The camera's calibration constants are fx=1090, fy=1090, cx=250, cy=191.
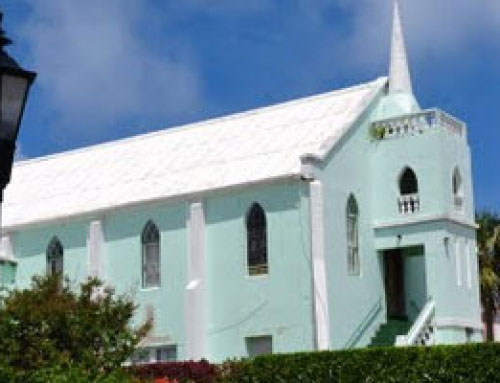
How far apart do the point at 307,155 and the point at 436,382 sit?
8729 millimetres

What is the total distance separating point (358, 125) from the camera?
110ft

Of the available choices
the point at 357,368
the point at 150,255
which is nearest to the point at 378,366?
the point at 357,368

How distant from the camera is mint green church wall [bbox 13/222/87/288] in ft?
121

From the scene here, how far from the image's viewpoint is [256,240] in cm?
3284

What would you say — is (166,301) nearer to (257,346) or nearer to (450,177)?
(257,346)

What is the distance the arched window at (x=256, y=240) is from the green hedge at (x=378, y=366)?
5594 mm

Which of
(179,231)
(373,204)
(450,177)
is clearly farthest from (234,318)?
(450,177)

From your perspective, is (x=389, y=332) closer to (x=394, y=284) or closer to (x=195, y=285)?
(x=394, y=284)

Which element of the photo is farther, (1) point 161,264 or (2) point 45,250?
(2) point 45,250

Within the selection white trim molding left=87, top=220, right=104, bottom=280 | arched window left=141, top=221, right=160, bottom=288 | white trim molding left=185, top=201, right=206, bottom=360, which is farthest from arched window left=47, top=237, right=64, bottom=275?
white trim molding left=185, top=201, right=206, bottom=360

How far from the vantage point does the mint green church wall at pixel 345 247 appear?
31688 millimetres

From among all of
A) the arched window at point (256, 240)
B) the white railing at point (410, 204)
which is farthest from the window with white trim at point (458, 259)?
the arched window at point (256, 240)

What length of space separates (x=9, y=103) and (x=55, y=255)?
1168 inches

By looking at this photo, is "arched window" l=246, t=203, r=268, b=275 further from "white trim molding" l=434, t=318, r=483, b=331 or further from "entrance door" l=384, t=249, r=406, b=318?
"white trim molding" l=434, t=318, r=483, b=331
